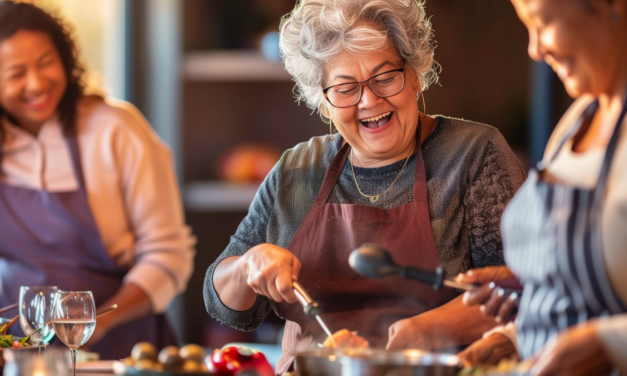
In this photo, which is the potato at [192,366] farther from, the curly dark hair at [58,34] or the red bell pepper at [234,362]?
the curly dark hair at [58,34]

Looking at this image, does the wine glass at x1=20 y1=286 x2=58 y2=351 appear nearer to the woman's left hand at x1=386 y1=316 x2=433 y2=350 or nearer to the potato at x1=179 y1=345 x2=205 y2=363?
the potato at x1=179 y1=345 x2=205 y2=363

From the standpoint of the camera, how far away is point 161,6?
3186 millimetres

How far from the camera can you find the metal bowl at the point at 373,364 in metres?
0.90

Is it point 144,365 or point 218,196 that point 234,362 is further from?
point 218,196

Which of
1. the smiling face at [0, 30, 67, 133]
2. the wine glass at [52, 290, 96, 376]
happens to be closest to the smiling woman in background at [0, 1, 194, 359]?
the smiling face at [0, 30, 67, 133]

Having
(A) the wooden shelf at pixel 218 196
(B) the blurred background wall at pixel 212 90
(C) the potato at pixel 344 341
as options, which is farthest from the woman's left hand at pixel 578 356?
(A) the wooden shelf at pixel 218 196

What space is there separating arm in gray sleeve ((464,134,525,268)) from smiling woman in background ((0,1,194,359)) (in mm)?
1226

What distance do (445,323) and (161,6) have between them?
2.24 metres

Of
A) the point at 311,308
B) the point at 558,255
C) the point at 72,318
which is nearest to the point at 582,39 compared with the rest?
the point at 558,255

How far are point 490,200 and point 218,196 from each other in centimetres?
184

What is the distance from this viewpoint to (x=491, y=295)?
1.18m

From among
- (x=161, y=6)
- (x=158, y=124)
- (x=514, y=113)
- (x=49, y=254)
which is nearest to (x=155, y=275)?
(x=49, y=254)

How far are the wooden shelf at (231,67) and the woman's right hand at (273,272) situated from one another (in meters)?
1.73

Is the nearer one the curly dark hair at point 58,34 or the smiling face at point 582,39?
the smiling face at point 582,39
